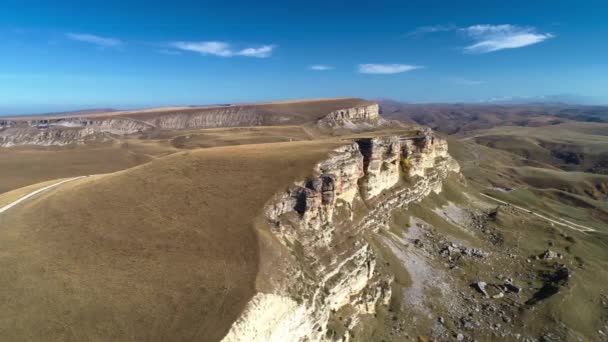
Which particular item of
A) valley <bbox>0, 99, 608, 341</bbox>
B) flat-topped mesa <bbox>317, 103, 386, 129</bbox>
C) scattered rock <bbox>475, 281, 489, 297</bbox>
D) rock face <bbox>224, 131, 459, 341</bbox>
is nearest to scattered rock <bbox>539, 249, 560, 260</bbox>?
valley <bbox>0, 99, 608, 341</bbox>

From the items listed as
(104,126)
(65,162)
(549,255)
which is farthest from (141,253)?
(104,126)

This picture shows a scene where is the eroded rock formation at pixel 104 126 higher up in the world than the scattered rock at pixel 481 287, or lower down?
higher up

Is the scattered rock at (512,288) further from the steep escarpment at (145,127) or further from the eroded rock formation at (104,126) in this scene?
the eroded rock formation at (104,126)

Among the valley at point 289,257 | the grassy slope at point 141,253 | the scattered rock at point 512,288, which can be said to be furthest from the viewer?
the scattered rock at point 512,288

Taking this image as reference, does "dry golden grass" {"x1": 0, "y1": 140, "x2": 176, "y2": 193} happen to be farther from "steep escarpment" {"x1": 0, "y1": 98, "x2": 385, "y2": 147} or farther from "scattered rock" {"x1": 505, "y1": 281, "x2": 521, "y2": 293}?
"scattered rock" {"x1": 505, "y1": 281, "x2": 521, "y2": 293}

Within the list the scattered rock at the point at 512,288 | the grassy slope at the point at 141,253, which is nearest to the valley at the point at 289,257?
the grassy slope at the point at 141,253

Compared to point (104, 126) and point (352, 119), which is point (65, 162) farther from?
point (352, 119)

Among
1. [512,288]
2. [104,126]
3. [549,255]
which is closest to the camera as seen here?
[512,288]
